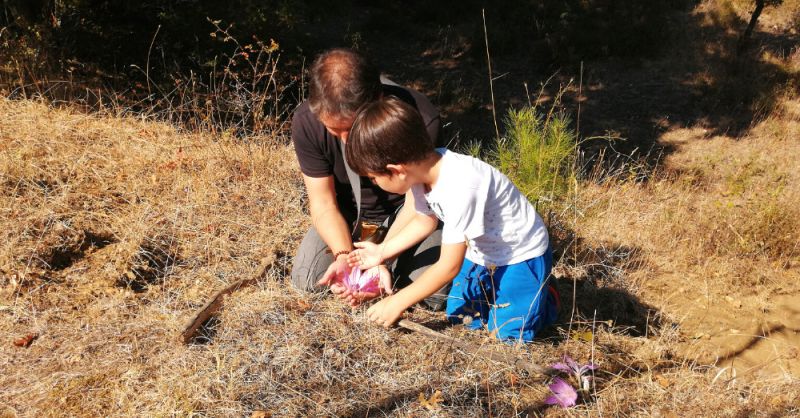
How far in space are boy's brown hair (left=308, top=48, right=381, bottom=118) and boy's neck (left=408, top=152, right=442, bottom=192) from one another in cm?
40

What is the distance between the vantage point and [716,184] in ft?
20.6

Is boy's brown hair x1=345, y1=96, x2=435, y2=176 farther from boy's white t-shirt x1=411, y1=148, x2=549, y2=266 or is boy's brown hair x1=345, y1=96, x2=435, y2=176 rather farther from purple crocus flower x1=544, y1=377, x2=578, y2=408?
purple crocus flower x1=544, y1=377, x2=578, y2=408

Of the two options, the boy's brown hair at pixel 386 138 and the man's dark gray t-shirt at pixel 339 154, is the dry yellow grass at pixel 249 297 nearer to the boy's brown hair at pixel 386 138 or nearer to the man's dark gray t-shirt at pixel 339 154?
the man's dark gray t-shirt at pixel 339 154

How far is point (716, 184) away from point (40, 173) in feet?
20.6

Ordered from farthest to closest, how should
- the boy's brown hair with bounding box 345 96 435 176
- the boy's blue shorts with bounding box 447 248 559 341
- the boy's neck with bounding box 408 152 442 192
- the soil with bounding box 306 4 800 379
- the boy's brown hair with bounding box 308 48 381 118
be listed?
the soil with bounding box 306 4 800 379 → the boy's blue shorts with bounding box 447 248 559 341 → the boy's brown hair with bounding box 308 48 381 118 → the boy's neck with bounding box 408 152 442 192 → the boy's brown hair with bounding box 345 96 435 176

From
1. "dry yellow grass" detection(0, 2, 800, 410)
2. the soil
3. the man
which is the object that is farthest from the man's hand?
the soil

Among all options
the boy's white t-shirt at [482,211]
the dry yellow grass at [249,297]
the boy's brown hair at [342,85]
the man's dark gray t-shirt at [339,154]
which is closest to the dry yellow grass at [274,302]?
the dry yellow grass at [249,297]

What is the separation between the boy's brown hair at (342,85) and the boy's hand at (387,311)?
2.68 ft

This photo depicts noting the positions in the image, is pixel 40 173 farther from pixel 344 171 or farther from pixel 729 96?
pixel 729 96

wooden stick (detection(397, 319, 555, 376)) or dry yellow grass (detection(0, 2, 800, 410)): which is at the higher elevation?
wooden stick (detection(397, 319, 555, 376))

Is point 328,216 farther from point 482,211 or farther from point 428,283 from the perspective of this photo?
point 482,211

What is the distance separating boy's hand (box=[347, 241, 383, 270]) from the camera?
9.11ft

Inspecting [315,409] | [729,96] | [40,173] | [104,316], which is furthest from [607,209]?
[729,96]

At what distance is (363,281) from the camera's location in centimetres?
280
